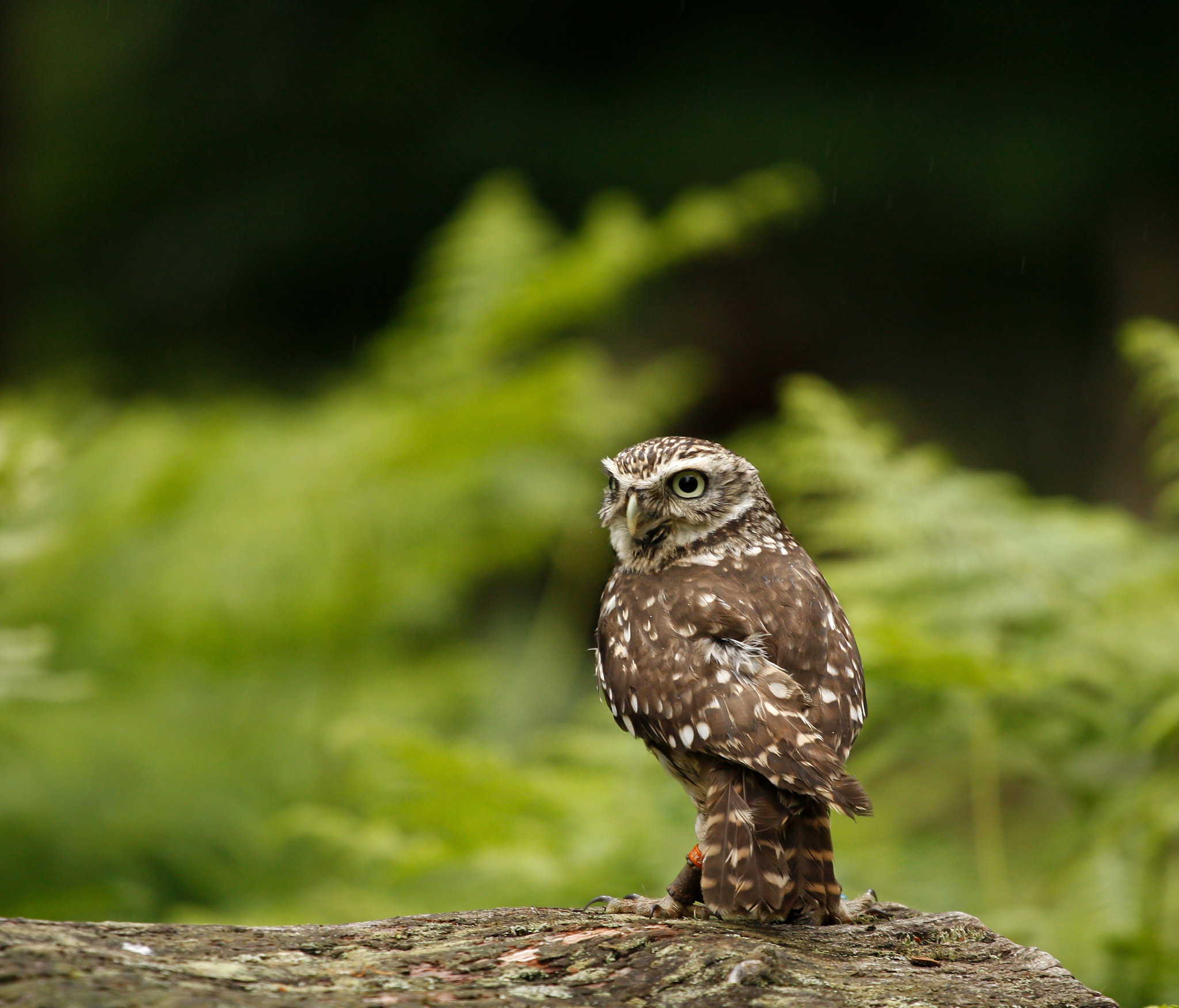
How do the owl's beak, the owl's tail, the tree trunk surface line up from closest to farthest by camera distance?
the tree trunk surface → the owl's tail → the owl's beak

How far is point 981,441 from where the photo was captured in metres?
10.4

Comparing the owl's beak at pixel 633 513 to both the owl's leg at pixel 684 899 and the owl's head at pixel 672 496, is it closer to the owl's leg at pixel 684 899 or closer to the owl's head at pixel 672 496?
the owl's head at pixel 672 496

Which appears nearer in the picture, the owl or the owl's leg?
the owl

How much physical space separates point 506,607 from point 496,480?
2491 millimetres

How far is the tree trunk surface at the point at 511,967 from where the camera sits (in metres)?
A: 1.77

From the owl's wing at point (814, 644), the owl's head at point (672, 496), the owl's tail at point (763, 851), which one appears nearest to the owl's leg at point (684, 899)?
the owl's tail at point (763, 851)

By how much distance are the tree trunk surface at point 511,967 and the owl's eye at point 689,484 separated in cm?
98

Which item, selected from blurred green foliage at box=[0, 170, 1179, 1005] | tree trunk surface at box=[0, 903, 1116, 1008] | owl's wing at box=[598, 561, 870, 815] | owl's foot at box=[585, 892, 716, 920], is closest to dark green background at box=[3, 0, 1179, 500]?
blurred green foliage at box=[0, 170, 1179, 1005]

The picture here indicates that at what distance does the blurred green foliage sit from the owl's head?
0.90m

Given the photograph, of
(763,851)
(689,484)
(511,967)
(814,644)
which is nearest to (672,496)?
(689,484)

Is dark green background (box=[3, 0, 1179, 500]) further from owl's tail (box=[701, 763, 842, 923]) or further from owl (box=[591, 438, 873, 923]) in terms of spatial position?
owl's tail (box=[701, 763, 842, 923])

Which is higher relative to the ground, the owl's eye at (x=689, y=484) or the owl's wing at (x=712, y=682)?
the owl's eye at (x=689, y=484)

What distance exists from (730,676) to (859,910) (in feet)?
2.26

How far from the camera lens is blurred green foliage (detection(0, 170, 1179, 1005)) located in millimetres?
4031
